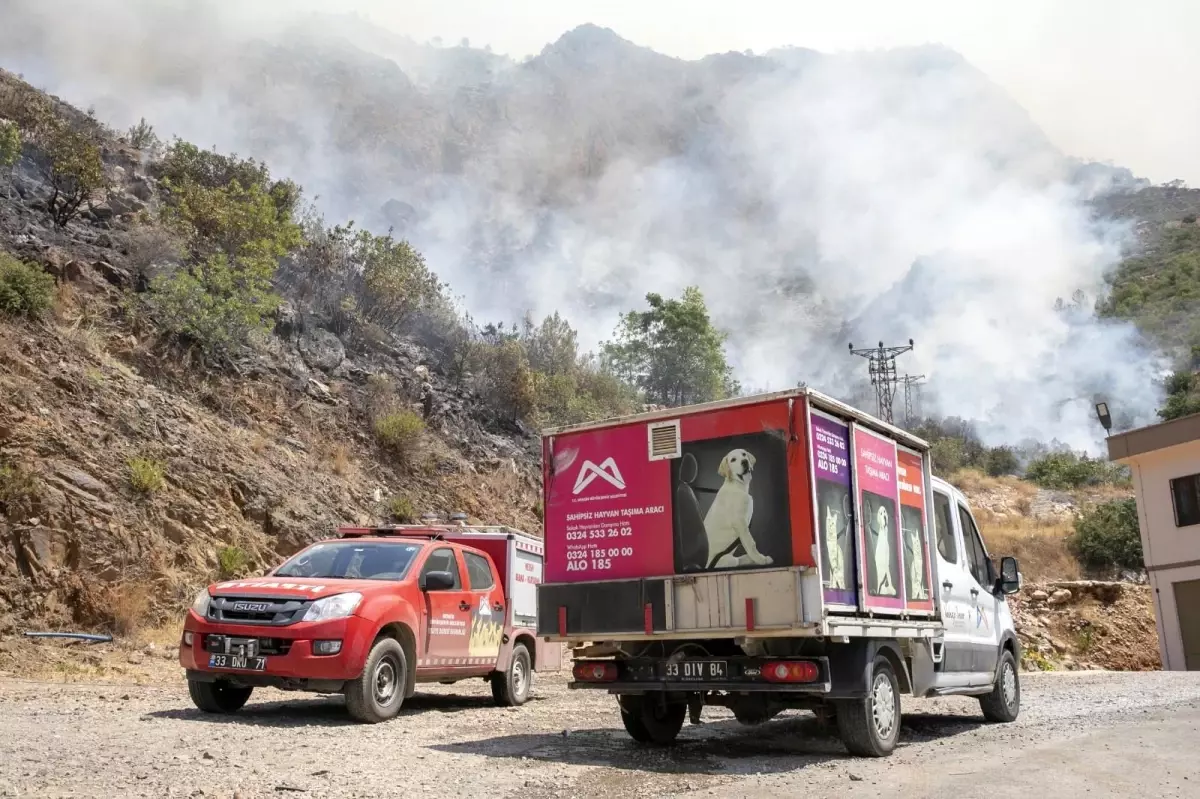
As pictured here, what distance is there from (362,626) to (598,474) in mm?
2643

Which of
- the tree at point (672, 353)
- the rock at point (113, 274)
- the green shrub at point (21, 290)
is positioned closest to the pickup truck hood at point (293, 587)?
the green shrub at point (21, 290)

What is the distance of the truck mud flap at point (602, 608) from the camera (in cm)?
802

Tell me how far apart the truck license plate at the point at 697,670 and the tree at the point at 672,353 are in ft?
117

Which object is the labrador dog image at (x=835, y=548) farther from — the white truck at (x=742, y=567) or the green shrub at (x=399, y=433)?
Answer: the green shrub at (x=399, y=433)

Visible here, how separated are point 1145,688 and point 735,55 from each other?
161484 mm

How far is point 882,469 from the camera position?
29.0ft

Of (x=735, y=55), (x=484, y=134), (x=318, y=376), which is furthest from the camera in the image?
(x=735, y=55)

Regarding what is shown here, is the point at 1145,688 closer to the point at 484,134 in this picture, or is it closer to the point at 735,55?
the point at 484,134

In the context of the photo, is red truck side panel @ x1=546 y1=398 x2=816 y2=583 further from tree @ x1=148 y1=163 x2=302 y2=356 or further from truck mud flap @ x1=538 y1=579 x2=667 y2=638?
tree @ x1=148 y1=163 x2=302 y2=356

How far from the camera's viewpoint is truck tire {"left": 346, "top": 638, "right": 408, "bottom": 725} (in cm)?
900

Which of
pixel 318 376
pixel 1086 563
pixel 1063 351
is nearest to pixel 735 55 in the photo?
pixel 1063 351

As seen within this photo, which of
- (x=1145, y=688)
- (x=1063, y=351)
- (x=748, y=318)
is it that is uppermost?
(x=748, y=318)

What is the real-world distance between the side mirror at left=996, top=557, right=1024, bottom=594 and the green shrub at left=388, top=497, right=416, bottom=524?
12.9 meters

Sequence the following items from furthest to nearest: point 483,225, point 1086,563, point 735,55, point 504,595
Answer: point 735,55, point 483,225, point 1086,563, point 504,595
